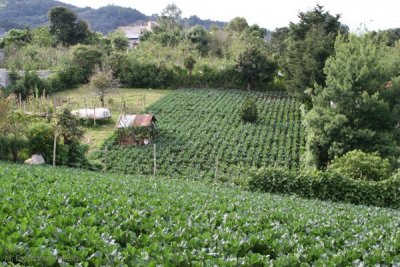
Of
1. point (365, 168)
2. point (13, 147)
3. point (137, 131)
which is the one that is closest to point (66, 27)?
point (137, 131)

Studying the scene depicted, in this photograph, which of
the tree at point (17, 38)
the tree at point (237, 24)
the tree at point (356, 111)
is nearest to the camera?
the tree at point (356, 111)

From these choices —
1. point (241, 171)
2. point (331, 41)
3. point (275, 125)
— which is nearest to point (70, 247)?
point (241, 171)

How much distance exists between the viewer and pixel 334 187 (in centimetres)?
2023

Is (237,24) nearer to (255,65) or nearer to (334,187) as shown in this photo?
(255,65)

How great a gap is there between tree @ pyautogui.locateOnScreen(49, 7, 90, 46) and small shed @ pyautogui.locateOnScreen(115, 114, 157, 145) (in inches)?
1623

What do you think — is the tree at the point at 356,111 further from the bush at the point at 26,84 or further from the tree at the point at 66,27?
the tree at the point at 66,27

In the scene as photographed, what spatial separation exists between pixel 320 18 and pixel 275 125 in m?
14.2

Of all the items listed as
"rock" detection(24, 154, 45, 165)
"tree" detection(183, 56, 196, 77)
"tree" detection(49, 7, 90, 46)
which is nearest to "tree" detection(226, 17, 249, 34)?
"tree" detection(49, 7, 90, 46)

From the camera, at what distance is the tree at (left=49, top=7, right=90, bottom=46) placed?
6869 cm

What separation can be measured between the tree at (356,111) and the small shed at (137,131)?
34.3 feet

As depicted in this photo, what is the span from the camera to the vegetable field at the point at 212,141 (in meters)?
26.7

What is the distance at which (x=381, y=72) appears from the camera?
28000mm

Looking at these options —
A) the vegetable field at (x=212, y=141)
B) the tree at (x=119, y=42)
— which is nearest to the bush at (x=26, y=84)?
the vegetable field at (x=212, y=141)

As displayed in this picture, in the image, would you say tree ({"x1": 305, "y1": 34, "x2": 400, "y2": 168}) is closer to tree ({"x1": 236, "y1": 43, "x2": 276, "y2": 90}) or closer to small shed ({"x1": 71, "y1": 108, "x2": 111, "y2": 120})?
small shed ({"x1": 71, "y1": 108, "x2": 111, "y2": 120})
